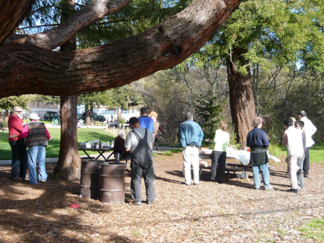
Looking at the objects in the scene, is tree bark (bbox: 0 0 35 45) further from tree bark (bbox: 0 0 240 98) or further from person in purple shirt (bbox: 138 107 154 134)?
person in purple shirt (bbox: 138 107 154 134)

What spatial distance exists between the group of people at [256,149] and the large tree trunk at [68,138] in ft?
9.66

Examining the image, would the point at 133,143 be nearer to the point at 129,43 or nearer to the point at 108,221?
the point at 108,221

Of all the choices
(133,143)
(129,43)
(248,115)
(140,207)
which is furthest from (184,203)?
(248,115)

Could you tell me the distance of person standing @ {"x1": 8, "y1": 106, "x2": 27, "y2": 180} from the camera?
9.22 meters

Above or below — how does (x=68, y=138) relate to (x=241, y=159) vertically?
above

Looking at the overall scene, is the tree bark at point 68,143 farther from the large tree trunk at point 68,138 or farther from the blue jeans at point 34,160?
the blue jeans at point 34,160

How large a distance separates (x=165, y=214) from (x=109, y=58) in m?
3.66

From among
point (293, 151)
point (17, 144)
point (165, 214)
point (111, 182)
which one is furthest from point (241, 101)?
point (165, 214)

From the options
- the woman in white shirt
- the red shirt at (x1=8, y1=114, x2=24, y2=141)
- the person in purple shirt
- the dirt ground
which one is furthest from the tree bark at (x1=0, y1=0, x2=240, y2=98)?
the woman in white shirt

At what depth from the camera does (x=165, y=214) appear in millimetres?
6398

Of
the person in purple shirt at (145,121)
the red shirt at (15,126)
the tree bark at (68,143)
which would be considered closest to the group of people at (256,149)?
the person in purple shirt at (145,121)

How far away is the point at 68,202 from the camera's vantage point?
710cm

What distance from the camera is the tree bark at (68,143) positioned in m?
9.68

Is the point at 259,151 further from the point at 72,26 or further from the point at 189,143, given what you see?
the point at 72,26
